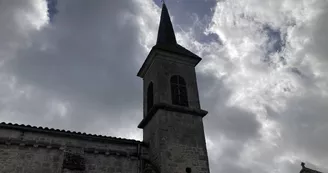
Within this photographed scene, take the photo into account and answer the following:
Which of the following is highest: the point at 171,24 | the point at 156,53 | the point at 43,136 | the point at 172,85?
the point at 171,24

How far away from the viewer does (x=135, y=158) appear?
14.7 metres

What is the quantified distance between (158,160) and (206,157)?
8.77ft

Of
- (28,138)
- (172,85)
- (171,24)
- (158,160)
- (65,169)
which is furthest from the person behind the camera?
(171,24)

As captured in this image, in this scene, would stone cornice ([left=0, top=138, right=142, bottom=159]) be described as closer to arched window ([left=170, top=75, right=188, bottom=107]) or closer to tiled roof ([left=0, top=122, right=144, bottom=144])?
tiled roof ([left=0, top=122, right=144, bottom=144])

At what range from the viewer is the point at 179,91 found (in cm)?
1714

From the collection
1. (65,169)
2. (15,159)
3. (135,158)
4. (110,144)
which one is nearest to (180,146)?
(135,158)

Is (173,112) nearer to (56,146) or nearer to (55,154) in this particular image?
(56,146)

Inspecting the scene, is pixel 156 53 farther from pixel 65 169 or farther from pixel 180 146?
pixel 65 169

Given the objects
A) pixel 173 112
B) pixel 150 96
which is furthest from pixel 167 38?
pixel 173 112

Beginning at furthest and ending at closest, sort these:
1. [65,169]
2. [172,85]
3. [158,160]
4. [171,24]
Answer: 1. [171,24]
2. [172,85]
3. [158,160]
4. [65,169]

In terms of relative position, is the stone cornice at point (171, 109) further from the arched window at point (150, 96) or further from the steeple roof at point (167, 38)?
the steeple roof at point (167, 38)

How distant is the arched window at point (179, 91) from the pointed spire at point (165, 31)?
3979mm

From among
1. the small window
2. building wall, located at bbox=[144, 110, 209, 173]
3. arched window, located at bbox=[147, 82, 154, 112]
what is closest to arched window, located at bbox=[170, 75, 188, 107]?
building wall, located at bbox=[144, 110, 209, 173]

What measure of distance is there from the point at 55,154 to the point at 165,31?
1257cm
